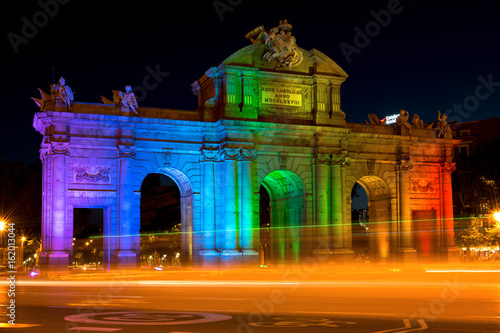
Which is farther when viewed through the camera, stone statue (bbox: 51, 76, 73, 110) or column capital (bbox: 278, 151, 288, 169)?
column capital (bbox: 278, 151, 288, 169)

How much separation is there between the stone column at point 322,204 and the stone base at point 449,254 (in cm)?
1128

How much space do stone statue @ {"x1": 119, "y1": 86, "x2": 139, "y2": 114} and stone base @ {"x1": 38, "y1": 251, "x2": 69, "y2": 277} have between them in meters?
10.4

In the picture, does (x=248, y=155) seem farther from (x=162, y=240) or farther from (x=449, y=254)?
(x=162, y=240)

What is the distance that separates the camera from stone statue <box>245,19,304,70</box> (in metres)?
46.2

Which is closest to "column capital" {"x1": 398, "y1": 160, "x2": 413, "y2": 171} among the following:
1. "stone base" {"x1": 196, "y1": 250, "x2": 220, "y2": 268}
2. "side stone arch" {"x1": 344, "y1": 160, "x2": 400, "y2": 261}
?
"side stone arch" {"x1": 344, "y1": 160, "x2": 400, "y2": 261}

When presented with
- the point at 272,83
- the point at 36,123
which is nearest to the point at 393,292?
the point at 272,83

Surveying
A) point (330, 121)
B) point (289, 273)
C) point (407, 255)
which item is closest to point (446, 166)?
point (407, 255)

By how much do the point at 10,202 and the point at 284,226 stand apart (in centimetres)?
3033

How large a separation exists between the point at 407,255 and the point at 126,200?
22.3 metres

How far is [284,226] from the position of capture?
168 ft

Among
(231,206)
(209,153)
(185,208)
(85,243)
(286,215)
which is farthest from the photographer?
(85,243)

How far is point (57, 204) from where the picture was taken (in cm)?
4119

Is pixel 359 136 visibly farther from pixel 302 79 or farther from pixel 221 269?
pixel 221 269

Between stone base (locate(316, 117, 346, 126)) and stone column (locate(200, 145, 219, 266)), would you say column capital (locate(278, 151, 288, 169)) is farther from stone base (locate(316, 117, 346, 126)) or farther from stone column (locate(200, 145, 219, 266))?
stone column (locate(200, 145, 219, 266))
